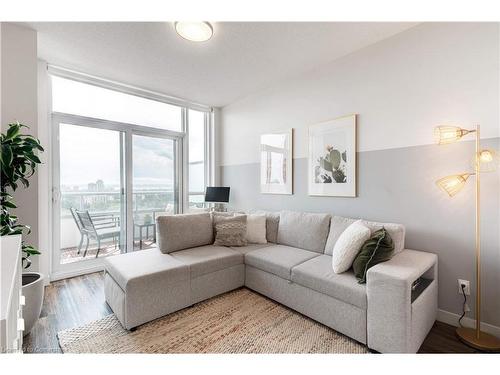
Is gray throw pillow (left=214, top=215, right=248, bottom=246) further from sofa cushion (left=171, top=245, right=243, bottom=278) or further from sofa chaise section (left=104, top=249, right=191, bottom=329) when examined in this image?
sofa chaise section (left=104, top=249, right=191, bottom=329)

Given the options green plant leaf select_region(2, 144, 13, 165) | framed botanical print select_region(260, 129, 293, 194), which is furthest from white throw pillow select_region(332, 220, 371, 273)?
green plant leaf select_region(2, 144, 13, 165)

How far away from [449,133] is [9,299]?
265cm

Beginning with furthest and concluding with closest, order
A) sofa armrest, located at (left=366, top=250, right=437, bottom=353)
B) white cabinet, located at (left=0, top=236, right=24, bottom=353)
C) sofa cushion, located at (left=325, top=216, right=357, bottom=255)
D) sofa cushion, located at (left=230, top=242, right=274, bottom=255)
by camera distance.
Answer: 1. sofa cushion, located at (left=230, top=242, right=274, bottom=255)
2. sofa cushion, located at (left=325, top=216, right=357, bottom=255)
3. sofa armrest, located at (left=366, top=250, right=437, bottom=353)
4. white cabinet, located at (left=0, top=236, right=24, bottom=353)

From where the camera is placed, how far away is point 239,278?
2.60 meters

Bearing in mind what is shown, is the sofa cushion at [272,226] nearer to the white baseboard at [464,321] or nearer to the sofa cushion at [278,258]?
the sofa cushion at [278,258]

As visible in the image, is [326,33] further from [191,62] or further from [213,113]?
[213,113]

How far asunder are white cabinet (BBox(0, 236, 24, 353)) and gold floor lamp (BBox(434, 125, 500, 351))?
2483 mm

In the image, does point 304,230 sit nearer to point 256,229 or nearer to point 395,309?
point 256,229

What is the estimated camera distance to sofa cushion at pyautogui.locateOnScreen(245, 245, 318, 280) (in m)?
2.23

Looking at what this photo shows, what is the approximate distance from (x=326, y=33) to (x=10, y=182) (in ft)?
10.2

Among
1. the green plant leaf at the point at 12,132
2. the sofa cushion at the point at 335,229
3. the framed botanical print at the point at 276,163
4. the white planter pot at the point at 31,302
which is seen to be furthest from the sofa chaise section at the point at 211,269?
the green plant leaf at the point at 12,132

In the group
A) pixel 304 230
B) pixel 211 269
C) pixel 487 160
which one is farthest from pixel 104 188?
pixel 487 160

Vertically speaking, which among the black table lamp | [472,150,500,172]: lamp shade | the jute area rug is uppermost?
[472,150,500,172]: lamp shade
